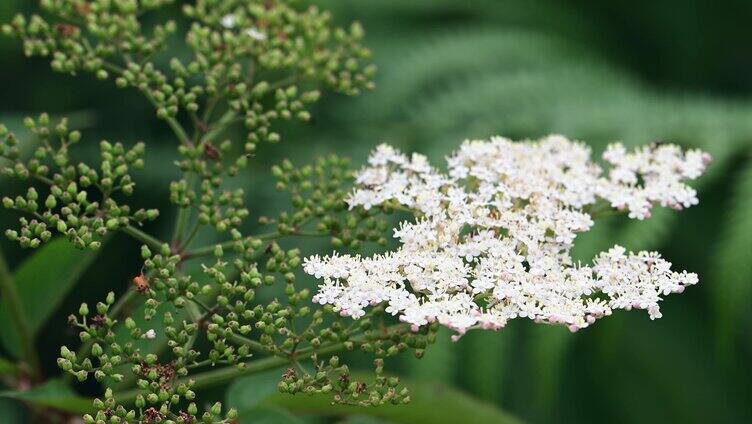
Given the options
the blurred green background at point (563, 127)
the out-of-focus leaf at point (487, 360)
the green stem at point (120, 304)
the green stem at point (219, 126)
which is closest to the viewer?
the green stem at point (120, 304)

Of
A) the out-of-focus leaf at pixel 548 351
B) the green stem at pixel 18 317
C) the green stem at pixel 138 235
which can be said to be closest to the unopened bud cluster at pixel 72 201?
the green stem at pixel 138 235

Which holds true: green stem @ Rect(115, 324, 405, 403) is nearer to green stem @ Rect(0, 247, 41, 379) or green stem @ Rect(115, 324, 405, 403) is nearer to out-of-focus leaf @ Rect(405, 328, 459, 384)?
green stem @ Rect(0, 247, 41, 379)

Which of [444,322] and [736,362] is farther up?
[736,362]

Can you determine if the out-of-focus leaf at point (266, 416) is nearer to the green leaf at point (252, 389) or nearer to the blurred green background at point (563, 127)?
the green leaf at point (252, 389)

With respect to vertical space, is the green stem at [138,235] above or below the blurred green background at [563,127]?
below

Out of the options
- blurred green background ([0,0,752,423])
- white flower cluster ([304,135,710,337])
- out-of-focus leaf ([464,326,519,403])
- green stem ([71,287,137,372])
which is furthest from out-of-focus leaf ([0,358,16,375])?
out-of-focus leaf ([464,326,519,403])

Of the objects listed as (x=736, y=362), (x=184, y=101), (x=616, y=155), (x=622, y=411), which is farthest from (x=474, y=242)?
(x=736, y=362)

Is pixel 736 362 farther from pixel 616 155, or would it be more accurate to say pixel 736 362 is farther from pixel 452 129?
pixel 616 155

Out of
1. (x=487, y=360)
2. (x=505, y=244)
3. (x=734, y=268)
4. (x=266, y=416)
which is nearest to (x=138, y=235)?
(x=266, y=416)
